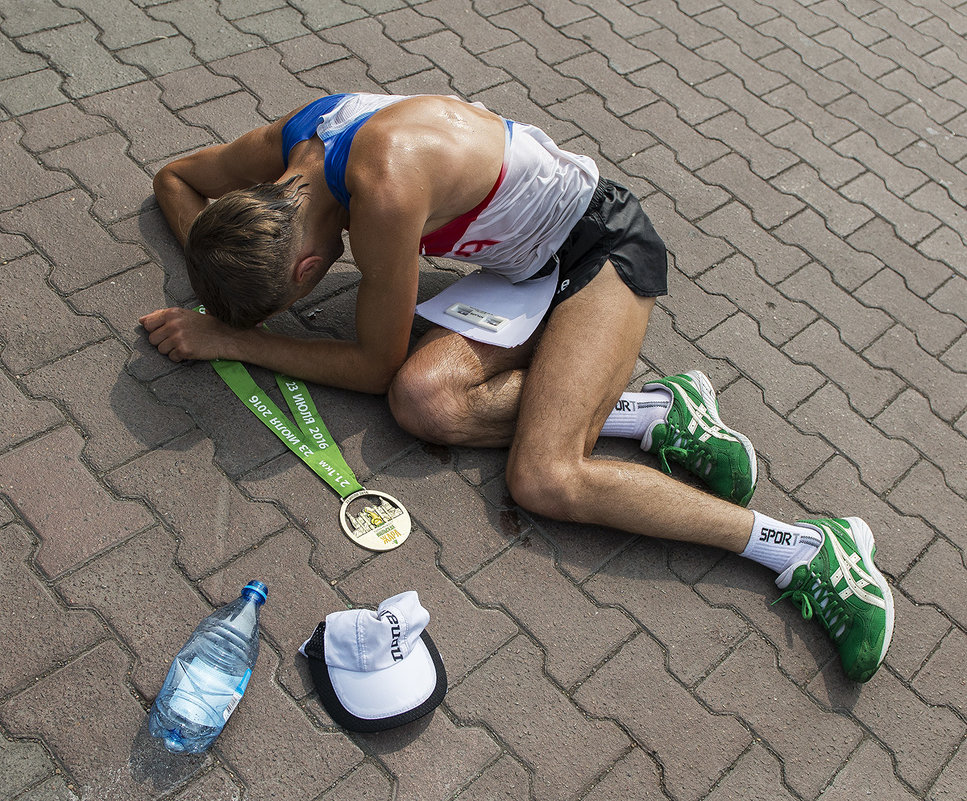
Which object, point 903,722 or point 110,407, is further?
point 110,407

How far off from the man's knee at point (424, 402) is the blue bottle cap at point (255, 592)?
0.72 m

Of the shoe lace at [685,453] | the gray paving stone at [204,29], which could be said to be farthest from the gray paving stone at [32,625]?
the gray paving stone at [204,29]

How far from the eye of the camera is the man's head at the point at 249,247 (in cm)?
238

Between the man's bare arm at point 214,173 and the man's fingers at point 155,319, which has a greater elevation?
the man's bare arm at point 214,173

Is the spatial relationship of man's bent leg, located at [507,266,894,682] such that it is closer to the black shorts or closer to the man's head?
the black shorts

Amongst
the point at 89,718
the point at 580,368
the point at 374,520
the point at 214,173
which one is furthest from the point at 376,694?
the point at 214,173

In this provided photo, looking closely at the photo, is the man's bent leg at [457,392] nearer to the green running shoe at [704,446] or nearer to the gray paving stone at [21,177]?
the green running shoe at [704,446]

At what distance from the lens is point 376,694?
7.18 ft

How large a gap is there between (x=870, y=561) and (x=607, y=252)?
1.30m

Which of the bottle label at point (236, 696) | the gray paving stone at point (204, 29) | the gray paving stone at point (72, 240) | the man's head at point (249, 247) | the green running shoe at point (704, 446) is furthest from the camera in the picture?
the gray paving stone at point (204, 29)

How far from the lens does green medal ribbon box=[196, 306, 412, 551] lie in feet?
8.48

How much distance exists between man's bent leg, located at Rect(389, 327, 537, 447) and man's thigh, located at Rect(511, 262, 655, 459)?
95 mm

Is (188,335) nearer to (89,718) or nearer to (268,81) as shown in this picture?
(89,718)

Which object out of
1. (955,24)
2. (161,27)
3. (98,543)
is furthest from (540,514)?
(955,24)
